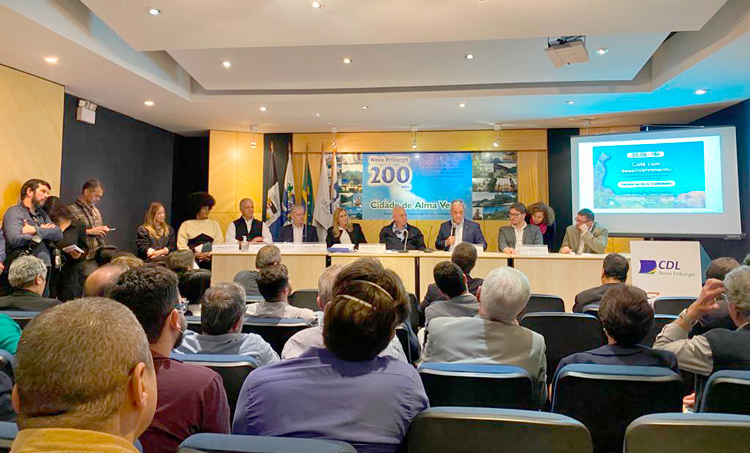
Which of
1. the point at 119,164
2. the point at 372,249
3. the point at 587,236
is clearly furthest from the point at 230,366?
the point at 119,164

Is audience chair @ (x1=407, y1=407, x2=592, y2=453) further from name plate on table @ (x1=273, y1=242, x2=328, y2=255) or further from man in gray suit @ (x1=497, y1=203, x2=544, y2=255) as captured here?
man in gray suit @ (x1=497, y1=203, x2=544, y2=255)

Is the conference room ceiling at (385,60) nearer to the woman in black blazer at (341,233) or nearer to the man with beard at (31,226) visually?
the man with beard at (31,226)

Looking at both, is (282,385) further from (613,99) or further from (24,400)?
(613,99)

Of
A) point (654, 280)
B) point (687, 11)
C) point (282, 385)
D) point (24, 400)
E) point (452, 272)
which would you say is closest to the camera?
point (24, 400)

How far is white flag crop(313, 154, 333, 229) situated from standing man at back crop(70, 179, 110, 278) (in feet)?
10.8

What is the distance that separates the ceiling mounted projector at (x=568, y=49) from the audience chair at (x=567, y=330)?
2.67 metres

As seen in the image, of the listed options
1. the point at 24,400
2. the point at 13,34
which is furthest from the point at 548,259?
the point at 13,34

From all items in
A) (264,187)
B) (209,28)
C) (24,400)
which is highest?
(209,28)

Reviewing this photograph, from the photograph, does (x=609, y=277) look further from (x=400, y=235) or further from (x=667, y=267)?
(x=400, y=235)

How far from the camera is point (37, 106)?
16.2 feet

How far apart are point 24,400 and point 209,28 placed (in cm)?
383

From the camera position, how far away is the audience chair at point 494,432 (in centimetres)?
97

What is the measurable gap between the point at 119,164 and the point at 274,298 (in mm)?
5203

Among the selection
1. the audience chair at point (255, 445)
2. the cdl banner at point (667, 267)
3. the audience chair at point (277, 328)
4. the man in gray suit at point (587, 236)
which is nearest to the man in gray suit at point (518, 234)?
the man in gray suit at point (587, 236)
